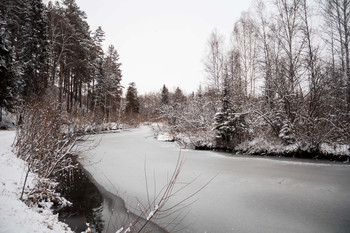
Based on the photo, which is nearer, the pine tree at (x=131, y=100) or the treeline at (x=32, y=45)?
the treeline at (x=32, y=45)

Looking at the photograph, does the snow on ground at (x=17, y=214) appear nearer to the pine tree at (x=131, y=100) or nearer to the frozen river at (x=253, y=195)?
the frozen river at (x=253, y=195)

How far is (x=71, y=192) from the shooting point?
15.6 ft

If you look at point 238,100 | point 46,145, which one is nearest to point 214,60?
point 238,100

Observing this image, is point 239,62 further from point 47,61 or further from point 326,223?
point 47,61

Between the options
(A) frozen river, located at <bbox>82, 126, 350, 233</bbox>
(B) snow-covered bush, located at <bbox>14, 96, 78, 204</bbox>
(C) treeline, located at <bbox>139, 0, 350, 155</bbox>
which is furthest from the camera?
(C) treeline, located at <bbox>139, 0, 350, 155</bbox>

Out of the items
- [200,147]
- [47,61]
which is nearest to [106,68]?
[47,61]

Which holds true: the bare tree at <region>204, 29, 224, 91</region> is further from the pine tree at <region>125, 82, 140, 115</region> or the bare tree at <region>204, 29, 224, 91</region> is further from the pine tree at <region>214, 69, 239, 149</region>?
the pine tree at <region>125, 82, 140, 115</region>

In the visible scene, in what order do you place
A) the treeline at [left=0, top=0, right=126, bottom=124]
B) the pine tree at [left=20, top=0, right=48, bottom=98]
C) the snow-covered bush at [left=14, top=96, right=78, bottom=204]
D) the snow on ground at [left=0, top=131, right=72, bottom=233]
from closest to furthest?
the snow on ground at [left=0, top=131, right=72, bottom=233] → the snow-covered bush at [left=14, top=96, right=78, bottom=204] → the treeline at [left=0, top=0, right=126, bottom=124] → the pine tree at [left=20, top=0, right=48, bottom=98]

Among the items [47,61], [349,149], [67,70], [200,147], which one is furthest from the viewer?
[67,70]

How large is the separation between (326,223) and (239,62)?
543 inches

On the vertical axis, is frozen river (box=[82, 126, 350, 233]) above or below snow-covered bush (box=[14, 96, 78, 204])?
below

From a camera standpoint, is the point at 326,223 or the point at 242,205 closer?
the point at 326,223

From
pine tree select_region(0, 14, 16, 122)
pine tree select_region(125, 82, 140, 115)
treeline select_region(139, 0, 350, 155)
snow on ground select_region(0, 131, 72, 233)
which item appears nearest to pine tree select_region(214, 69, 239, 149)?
treeline select_region(139, 0, 350, 155)

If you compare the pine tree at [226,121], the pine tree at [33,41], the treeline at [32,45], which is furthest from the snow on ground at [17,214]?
the pine tree at [33,41]
